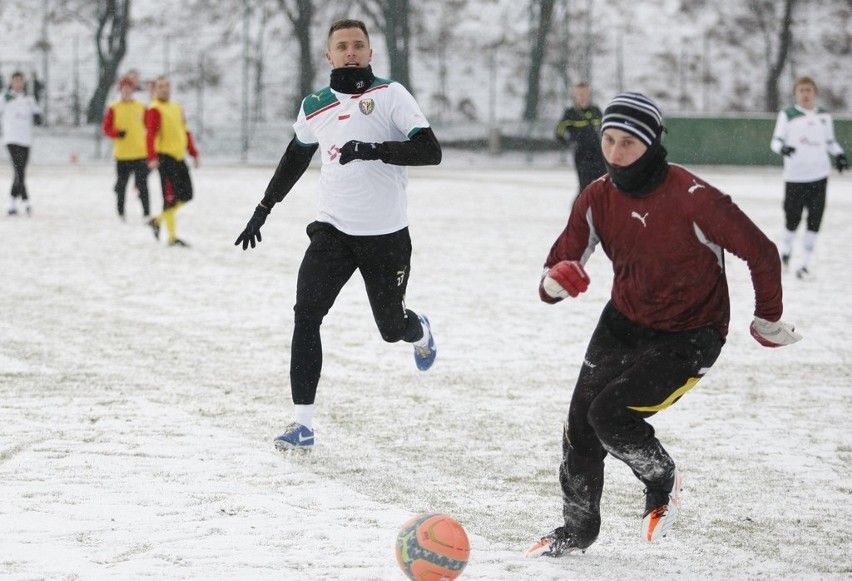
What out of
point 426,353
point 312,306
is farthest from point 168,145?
point 312,306

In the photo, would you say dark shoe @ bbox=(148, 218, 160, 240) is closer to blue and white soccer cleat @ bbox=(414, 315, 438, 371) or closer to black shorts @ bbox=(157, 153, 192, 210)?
black shorts @ bbox=(157, 153, 192, 210)

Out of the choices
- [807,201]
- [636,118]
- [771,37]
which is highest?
[771,37]

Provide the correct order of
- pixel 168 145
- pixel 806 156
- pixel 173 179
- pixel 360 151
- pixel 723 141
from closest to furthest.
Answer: pixel 360 151
pixel 806 156
pixel 168 145
pixel 173 179
pixel 723 141

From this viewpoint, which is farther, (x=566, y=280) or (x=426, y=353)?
(x=426, y=353)

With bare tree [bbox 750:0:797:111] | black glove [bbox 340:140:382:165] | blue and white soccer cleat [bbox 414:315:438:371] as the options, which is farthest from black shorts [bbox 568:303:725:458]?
bare tree [bbox 750:0:797:111]

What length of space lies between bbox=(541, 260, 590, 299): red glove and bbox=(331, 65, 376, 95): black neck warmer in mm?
1883

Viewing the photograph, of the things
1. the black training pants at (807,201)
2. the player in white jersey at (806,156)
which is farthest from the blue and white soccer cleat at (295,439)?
the black training pants at (807,201)

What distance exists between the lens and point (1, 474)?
197 inches

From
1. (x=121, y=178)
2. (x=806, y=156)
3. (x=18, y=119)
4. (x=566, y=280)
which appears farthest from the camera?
(x=18, y=119)

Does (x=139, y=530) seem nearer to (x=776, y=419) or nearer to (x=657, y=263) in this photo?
(x=657, y=263)

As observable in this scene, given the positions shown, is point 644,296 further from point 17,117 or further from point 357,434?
point 17,117

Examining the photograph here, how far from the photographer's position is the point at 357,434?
5.90m

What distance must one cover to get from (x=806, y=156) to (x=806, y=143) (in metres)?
0.13

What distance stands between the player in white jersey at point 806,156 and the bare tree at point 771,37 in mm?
31494
